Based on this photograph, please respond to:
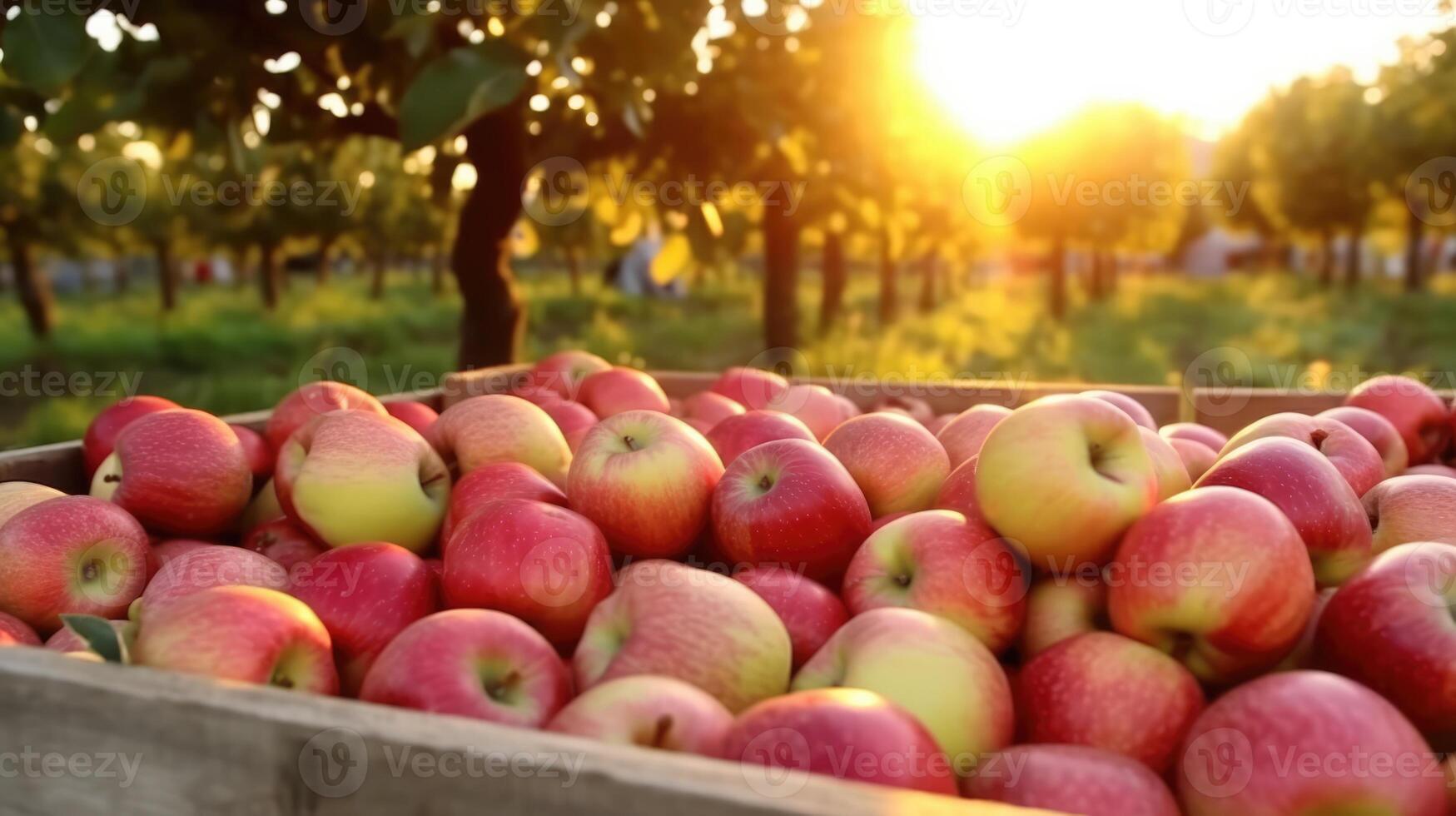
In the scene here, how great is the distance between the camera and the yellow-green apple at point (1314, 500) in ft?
5.37

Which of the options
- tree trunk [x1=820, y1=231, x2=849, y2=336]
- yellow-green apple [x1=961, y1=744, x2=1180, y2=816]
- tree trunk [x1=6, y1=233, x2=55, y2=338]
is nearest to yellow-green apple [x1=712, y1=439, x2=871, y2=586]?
yellow-green apple [x1=961, y1=744, x2=1180, y2=816]

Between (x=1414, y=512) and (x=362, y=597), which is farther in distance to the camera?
(x=1414, y=512)

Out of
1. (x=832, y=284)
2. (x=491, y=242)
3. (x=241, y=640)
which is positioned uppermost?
(x=491, y=242)

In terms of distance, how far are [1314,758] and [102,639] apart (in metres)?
1.45

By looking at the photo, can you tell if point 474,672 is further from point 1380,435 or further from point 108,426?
point 1380,435

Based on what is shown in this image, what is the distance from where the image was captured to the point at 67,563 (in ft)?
5.98

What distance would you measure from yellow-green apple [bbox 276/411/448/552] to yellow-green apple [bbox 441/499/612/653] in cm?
31

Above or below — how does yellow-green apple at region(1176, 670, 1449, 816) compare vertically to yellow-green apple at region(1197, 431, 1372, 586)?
below

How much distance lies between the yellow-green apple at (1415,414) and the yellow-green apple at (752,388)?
1561 millimetres

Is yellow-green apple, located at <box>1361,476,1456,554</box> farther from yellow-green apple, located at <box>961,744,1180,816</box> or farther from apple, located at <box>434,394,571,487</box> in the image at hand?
apple, located at <box>434,394,571,487</box>

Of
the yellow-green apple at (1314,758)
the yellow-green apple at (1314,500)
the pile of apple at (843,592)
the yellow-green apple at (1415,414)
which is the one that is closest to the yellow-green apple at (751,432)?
the pile of apple at (843,592)

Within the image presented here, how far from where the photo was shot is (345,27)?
3.17m

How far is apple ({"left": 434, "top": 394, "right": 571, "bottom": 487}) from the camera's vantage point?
2.28 meters

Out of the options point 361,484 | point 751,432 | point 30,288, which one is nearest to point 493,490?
point 361,484
